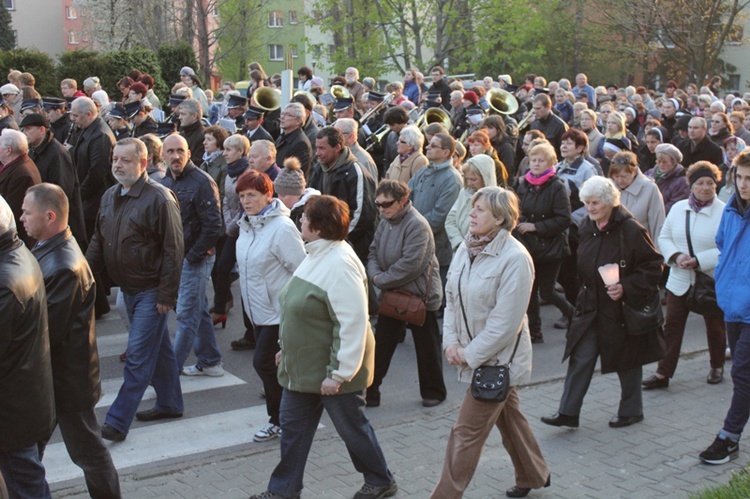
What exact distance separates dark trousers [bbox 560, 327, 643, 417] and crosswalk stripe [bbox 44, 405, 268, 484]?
230cm

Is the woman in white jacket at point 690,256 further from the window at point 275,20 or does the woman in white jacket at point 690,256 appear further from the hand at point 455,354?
the window at point 275,20

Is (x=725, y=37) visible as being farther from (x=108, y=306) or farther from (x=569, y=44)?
(x=108, y=306)

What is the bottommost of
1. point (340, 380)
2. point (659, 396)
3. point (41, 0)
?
point (659, 396)

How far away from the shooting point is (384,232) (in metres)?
7.25

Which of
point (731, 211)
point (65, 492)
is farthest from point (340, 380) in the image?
point (731, 211)

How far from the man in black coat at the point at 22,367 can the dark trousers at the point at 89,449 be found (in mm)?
397

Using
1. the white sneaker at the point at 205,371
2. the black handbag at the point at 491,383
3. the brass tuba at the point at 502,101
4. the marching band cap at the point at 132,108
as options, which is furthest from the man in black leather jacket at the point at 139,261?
the brass tuba at the point at 502,101

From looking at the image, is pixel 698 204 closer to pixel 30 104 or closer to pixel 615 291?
pixel 615 291

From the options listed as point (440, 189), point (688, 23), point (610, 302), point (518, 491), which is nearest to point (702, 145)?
point (440, 189)

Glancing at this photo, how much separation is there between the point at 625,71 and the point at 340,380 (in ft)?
137

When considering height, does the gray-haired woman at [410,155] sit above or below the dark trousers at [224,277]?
above

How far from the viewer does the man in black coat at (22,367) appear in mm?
4297

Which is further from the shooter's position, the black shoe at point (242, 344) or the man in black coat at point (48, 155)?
the man in black coat at point (48, 155)

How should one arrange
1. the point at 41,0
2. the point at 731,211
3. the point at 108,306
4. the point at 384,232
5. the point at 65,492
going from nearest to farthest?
1. the point at 65,492
2. the point at 731,211
3. the point at 384,232
4. the point at 108,306
5. the point at 41,0
